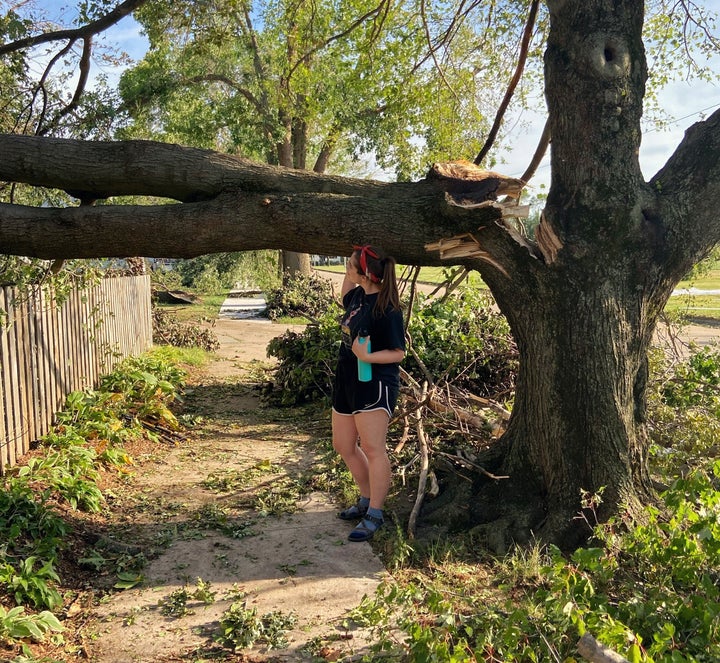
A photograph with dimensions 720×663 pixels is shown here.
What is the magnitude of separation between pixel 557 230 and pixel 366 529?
2461 mm

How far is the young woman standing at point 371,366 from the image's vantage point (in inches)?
166

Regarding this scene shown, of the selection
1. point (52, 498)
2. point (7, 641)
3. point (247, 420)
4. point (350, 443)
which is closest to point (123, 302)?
point (247, 420)

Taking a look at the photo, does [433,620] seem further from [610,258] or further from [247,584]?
[610,258]

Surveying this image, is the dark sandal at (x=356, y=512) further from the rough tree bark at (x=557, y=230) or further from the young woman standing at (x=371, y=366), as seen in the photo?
the rough tree bark at (x=557, y=230)

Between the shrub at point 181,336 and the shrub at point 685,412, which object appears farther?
the shrub at point 181,336

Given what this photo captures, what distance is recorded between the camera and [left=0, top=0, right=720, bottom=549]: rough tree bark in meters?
4.21

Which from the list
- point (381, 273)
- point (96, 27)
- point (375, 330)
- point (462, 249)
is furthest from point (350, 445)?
point (96, 27)

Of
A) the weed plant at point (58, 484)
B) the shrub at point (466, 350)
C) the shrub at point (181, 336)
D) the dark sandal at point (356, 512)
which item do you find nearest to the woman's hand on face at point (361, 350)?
the dark sandal at point (356, 512)

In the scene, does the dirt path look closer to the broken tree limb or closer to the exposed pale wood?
the broken tree limb

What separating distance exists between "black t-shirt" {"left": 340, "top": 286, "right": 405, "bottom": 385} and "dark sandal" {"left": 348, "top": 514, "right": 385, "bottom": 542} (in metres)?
1.02

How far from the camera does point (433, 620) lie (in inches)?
127

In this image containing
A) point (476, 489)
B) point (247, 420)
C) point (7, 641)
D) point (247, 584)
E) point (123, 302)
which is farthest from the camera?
point (123, 302)

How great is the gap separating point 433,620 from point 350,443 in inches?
60.7

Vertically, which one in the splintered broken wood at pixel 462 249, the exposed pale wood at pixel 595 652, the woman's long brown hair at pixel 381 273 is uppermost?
the splintered broken wood at pixel 462 249
